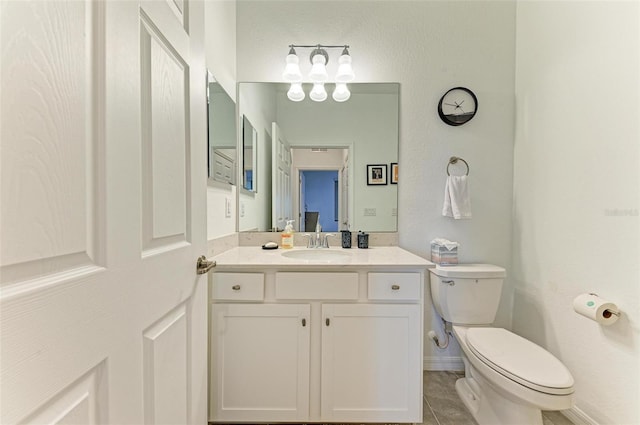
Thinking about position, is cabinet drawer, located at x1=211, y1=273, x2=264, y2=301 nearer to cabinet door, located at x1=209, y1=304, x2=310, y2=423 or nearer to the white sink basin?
cabinet door, located at x1=209, y1=304, x2=310, y2=423

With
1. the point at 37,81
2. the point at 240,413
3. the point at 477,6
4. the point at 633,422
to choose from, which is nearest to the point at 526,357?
the point at 633,422

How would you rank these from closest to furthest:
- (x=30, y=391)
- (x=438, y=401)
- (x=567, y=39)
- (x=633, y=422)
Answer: (x=30, y=391) → (x=633, y=422) → (x=567, y=39) → (x=438, y=401)

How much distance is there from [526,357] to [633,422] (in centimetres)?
45

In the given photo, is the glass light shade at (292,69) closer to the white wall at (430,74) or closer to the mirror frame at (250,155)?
the white wall at (430,74)

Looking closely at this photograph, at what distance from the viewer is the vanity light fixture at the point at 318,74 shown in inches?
70.9

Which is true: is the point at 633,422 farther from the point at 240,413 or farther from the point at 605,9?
the point at 605,9

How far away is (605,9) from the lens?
1.29 m

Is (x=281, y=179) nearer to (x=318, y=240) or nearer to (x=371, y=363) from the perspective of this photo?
(x=318, y=240)

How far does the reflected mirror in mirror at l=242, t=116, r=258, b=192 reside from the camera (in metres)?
1.85

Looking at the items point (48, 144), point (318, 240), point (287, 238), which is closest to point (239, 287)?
point (287, 238)

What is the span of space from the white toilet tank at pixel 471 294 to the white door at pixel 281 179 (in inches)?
41.4

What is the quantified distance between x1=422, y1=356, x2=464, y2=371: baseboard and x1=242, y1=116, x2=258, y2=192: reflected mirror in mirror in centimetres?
164

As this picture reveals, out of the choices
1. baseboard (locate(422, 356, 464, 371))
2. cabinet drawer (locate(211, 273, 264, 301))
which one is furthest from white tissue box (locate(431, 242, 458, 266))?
cabinet drawer (locate(211, 273, 264, 301))

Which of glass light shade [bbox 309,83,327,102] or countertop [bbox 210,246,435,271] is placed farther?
glass light shade [bbox 309,83,327,102]
